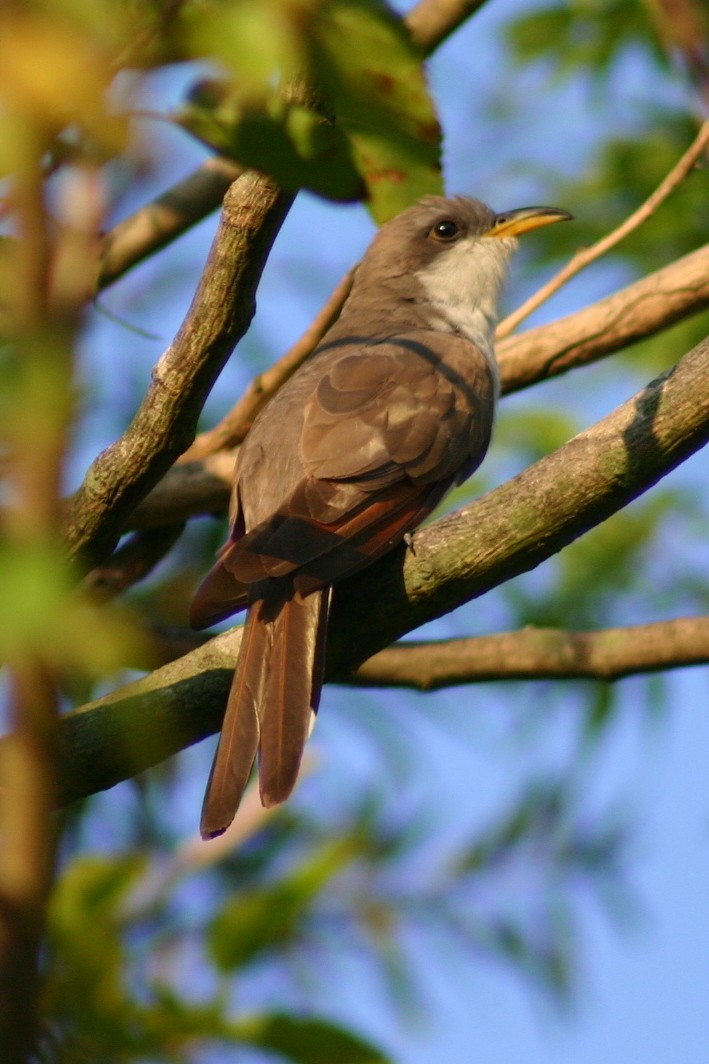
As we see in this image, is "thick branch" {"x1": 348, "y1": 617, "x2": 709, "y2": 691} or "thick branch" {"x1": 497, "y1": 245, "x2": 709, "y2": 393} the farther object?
"thick branch" {"x1": 497, "y1": 245, "x2": 709, "y2": 393}

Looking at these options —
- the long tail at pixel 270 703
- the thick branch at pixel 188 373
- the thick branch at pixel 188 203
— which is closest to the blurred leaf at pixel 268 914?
the long tail at pixel 270 703

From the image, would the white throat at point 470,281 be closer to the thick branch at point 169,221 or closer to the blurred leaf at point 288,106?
the thick branch at point 169,221

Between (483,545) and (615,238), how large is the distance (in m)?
1.90

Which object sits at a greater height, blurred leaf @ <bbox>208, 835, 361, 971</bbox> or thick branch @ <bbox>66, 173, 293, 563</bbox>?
thick branch @ <bbox>66, 173, 293, 563</bbox>

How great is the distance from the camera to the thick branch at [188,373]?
3.07m

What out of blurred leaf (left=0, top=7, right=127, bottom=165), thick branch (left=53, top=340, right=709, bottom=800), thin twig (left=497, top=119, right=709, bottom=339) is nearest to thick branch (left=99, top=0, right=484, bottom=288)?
thin twig (left=497, top=119, right=709, bottom=339)

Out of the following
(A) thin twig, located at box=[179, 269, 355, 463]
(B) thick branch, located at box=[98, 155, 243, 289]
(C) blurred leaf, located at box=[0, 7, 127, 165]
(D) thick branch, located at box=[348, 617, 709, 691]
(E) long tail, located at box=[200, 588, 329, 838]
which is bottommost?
(C) blurred leaf, located at box=[0, 7, 127, 165]

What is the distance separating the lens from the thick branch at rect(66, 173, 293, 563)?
121 inches

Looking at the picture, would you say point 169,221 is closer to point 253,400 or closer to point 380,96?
point 253,400

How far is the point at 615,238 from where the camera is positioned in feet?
16.4

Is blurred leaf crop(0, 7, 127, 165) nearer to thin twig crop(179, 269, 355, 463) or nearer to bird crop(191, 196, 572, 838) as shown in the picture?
bird crop(191, 196, 572, 838)

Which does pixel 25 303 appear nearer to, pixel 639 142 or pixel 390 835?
pixel 390 835

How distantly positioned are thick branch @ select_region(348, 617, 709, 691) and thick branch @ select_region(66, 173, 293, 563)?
1339 mm

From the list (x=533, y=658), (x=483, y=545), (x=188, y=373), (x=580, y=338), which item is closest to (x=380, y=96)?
(x=188, y=373)
